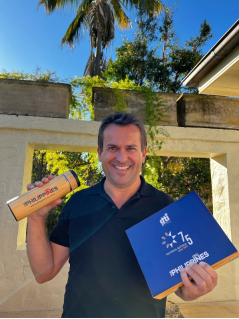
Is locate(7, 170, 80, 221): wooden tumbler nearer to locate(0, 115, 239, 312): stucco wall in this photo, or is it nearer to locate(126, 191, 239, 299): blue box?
locate(126, 191, 239, 299): blue box

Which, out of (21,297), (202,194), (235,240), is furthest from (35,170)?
(235,240)

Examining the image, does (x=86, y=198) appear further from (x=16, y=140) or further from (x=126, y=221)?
(x=16, y=140)

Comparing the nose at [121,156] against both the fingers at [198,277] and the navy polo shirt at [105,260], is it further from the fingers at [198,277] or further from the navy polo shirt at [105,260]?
the fingers at [198,277]

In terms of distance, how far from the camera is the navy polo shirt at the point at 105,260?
113cm

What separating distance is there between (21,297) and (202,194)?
15.9 ft

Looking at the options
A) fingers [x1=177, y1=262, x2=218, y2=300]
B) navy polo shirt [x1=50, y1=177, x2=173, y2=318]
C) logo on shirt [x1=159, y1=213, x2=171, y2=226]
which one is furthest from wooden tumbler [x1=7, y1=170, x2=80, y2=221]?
fingers [x1=177, y1=262, x2=218, y2=300]

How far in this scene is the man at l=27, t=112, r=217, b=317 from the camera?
3.72 ft

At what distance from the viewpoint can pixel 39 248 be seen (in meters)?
1.30

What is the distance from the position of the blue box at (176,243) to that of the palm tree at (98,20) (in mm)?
7762

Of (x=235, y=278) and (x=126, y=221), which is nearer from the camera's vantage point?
(x=126, y=221)

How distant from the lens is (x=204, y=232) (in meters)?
1.04

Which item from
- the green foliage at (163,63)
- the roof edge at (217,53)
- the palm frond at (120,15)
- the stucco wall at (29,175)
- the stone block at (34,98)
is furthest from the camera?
the palm frond at (120,15)

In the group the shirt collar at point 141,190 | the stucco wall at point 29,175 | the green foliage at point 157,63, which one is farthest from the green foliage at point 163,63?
the shirt collar at point 141,190

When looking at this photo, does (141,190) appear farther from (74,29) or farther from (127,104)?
(74,29)
